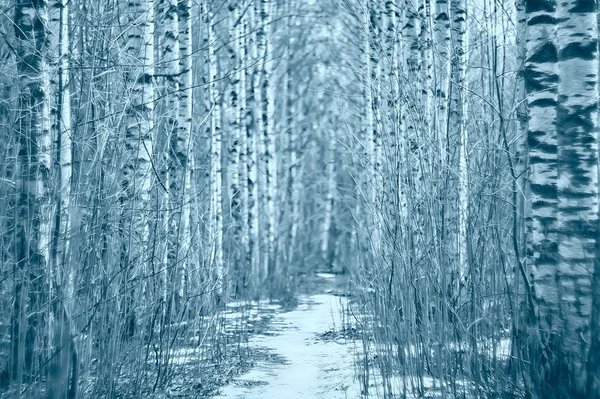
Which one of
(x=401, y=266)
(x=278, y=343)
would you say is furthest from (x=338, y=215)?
(x=401, y=266)

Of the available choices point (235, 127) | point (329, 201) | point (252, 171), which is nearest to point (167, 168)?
point (235, 127)

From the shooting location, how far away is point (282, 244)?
15.8 m

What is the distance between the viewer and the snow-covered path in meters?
5.76

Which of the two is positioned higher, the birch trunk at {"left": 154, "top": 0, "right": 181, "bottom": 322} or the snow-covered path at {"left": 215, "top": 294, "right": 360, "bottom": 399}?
the birch trunk at {"left": 154, "top": 0, "right": 181, "bottom": 322}

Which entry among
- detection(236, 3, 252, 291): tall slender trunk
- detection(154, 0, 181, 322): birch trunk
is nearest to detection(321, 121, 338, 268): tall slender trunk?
detection(236, 3, 252, 291): tall slender trunk

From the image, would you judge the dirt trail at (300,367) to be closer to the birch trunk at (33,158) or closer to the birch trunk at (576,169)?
the birch trunk at (33,158)

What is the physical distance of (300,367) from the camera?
707cm

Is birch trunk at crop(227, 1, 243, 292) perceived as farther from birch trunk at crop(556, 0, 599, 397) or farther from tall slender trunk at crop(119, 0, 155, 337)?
birch trunk at crop(556, 0, 599, 397)

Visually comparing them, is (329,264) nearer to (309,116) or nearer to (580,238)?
(309,116)

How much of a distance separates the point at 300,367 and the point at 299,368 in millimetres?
56

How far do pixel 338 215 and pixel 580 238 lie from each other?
81.7ft

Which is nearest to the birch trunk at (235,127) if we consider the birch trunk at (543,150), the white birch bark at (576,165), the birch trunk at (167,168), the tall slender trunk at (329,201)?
the birch trunk at (167,168)

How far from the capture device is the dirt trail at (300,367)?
5.77 meters

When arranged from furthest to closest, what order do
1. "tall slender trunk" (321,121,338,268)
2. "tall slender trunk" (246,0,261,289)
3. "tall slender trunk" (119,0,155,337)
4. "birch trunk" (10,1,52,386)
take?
"tall slender trunk" (321,121,338,268)
"tall slender trunk" (246,0,261,289)
"tall slender trunk" (119,0,155,337)
"birch trunk" (10,1,52,386)
